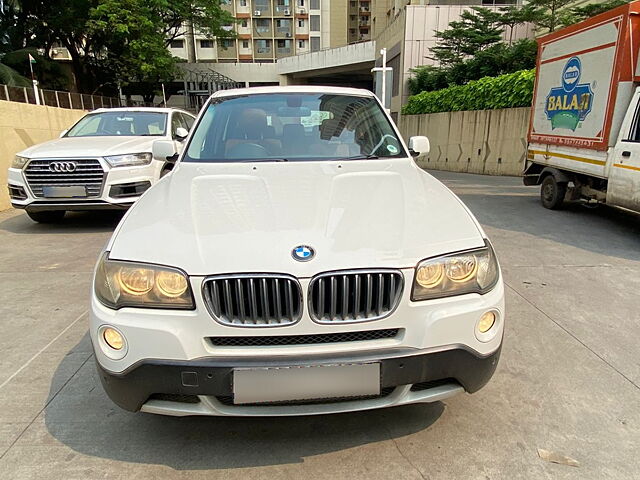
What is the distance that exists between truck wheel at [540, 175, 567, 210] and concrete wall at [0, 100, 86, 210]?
10.1 meters

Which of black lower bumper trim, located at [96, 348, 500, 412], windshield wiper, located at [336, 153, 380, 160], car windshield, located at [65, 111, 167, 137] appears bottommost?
black lower bumper trim, located at [96, 348, 500, 412]

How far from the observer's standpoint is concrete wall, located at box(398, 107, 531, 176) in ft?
43.6

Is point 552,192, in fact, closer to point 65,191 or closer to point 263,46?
point 65,191

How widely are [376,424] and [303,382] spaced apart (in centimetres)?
74

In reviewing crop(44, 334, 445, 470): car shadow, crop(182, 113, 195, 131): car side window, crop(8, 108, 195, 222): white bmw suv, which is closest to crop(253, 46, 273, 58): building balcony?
crop(182, 113, 195, 131): car side window

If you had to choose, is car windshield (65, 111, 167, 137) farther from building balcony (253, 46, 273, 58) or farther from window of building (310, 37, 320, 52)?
building balcony (253, 46, 273, 58)

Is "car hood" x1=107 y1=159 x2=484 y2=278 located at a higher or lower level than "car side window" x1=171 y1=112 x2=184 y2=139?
lower

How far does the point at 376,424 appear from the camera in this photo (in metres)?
2.29

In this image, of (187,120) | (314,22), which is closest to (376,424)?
(187,120)

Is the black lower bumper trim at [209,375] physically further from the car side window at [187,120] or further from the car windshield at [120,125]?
the car side window at [187,120]

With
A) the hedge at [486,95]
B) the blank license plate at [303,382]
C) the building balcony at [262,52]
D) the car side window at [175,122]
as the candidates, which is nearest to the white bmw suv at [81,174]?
the car side window at [175,122]

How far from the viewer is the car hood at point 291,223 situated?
6.03 feet

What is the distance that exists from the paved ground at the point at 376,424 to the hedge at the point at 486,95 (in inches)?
413

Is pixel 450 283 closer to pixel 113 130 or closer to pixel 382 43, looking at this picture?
pixel 113 130
